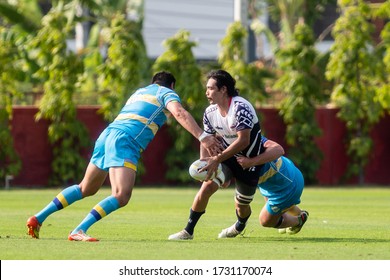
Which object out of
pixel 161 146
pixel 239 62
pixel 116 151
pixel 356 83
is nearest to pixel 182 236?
pixel 116 151

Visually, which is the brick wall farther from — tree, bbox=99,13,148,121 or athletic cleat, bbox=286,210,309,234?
athletic cleat, bbox=286,210,309,234

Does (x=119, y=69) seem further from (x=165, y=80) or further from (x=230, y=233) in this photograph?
(x=165, y=80)

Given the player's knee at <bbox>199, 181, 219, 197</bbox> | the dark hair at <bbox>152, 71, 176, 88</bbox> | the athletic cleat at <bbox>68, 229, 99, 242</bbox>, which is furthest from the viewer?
the dark hair at <bbox>152, 71, 176, 88</bbox>

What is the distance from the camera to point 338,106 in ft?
107

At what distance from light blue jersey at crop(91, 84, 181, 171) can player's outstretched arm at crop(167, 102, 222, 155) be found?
175 mm

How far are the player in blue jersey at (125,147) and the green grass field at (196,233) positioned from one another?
337 mm

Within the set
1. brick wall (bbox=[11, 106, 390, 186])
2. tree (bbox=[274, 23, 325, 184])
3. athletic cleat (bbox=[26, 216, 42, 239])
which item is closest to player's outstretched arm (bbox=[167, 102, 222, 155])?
athletic cleat (bbox=[26, 216, 42, 239])

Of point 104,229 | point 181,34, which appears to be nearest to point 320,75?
point 181,34

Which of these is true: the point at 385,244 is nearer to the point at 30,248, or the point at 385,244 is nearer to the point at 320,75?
the point at 30,248

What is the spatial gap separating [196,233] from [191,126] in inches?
101

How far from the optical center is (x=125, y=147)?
1335 cm

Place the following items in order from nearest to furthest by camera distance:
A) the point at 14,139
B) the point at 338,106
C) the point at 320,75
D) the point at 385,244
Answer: the point at 385,244 → the point at 14,139 → the point at 338,106 → the point at 320,75

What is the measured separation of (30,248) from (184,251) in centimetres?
166

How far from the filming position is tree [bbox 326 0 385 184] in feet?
106
